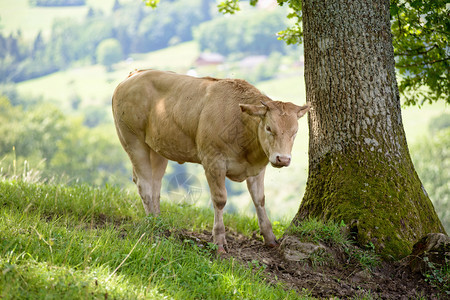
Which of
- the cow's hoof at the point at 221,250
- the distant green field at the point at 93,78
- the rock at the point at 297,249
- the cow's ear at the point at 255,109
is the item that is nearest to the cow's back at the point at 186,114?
the cow's ear at the point at 255,109

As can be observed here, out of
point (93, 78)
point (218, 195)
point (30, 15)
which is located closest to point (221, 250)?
point (218, 195)

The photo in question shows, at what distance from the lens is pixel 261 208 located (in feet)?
20.9

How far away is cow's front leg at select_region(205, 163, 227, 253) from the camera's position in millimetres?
5840

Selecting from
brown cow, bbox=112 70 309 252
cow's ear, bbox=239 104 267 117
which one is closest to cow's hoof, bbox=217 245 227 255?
brown cow, bbox=112 70 309 252

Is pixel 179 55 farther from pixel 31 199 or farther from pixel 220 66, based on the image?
pixel 31 199

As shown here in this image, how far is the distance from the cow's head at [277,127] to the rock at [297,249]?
96 centimetres

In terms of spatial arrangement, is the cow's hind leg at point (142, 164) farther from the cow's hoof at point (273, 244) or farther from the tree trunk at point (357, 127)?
the tree trunk at point (357, 127)

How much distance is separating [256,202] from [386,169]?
5.62 ft

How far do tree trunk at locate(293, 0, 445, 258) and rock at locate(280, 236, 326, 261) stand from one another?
0.50 m

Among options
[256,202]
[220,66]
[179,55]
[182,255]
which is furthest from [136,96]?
[179,55]

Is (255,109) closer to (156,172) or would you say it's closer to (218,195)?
(218,195)

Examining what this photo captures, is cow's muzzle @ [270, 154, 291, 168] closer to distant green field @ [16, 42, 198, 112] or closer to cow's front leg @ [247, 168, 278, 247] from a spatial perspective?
cow's front leg @ [247, 168, 278, 247]

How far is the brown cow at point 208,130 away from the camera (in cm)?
539

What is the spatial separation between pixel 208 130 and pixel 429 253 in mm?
2789
